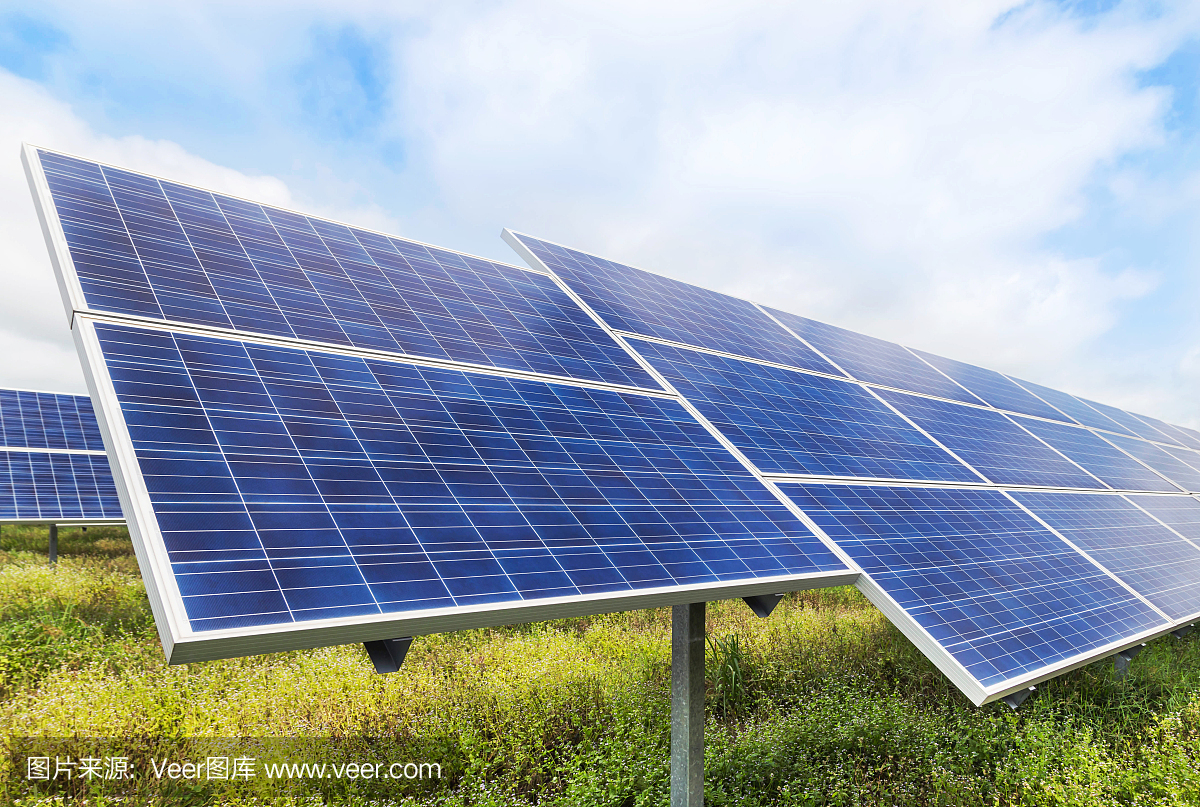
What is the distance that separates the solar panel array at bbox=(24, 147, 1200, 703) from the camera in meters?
3.74

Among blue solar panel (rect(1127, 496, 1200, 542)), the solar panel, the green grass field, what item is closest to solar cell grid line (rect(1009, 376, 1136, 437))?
blue solar panel (rect(1127, 496, 1200, 542))

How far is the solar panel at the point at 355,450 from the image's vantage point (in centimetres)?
356

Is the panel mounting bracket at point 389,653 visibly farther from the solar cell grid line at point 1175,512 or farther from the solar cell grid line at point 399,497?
the solar cell grid line at point 1175,512

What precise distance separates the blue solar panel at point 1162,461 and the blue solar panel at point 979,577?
13.6 m

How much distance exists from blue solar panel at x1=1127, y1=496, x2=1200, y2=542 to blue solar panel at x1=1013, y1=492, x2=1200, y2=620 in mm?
880

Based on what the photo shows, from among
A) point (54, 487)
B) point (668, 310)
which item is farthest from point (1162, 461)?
point (54, 487)

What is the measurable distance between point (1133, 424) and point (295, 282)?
31.2m

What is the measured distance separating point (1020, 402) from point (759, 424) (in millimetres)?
14780

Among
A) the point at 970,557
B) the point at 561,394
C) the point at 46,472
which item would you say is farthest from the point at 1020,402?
the point at 46,472

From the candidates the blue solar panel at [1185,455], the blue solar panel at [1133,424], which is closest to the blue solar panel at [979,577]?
the blue solar panel at [1185,455]

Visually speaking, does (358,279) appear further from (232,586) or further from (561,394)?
(232,586)

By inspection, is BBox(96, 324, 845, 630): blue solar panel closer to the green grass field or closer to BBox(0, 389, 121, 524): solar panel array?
the green grass field

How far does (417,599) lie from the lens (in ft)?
12.2

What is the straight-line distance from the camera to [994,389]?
19391 millimetres
